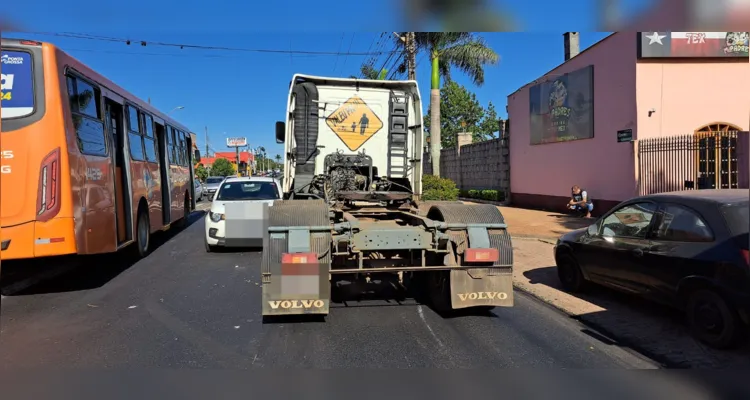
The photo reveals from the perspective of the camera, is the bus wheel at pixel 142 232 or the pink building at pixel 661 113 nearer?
the bus wheel at pixel 142 232

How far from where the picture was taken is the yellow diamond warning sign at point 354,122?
827 cm

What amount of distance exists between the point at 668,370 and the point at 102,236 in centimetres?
690

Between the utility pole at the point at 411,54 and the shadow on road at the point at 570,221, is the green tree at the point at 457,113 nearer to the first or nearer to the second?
the utility pole at the point at 411,54

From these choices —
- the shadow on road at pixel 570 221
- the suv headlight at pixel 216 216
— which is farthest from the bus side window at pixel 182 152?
the shadow on road at pixel 570 221

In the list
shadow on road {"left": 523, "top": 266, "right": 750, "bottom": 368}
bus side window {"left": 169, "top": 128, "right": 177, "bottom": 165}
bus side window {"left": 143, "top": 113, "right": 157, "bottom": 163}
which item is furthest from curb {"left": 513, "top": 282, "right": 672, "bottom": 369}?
bus side window {"left": 169, "top": 128, "right": 177, "bottom": 165}

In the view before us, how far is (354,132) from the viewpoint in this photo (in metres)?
8.32

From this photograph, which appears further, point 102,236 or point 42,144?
point 102,236

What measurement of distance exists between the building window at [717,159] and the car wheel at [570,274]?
6727 mm

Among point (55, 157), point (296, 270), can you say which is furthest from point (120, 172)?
point (296, 270)

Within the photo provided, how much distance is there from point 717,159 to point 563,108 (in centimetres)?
530

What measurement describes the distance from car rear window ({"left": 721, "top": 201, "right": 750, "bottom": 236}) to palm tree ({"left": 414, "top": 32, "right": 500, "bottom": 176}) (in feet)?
50.8

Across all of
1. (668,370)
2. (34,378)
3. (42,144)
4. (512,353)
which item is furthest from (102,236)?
(668,370)

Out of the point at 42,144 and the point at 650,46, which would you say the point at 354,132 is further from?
the point at 650,46

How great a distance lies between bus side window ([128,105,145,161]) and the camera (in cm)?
915
